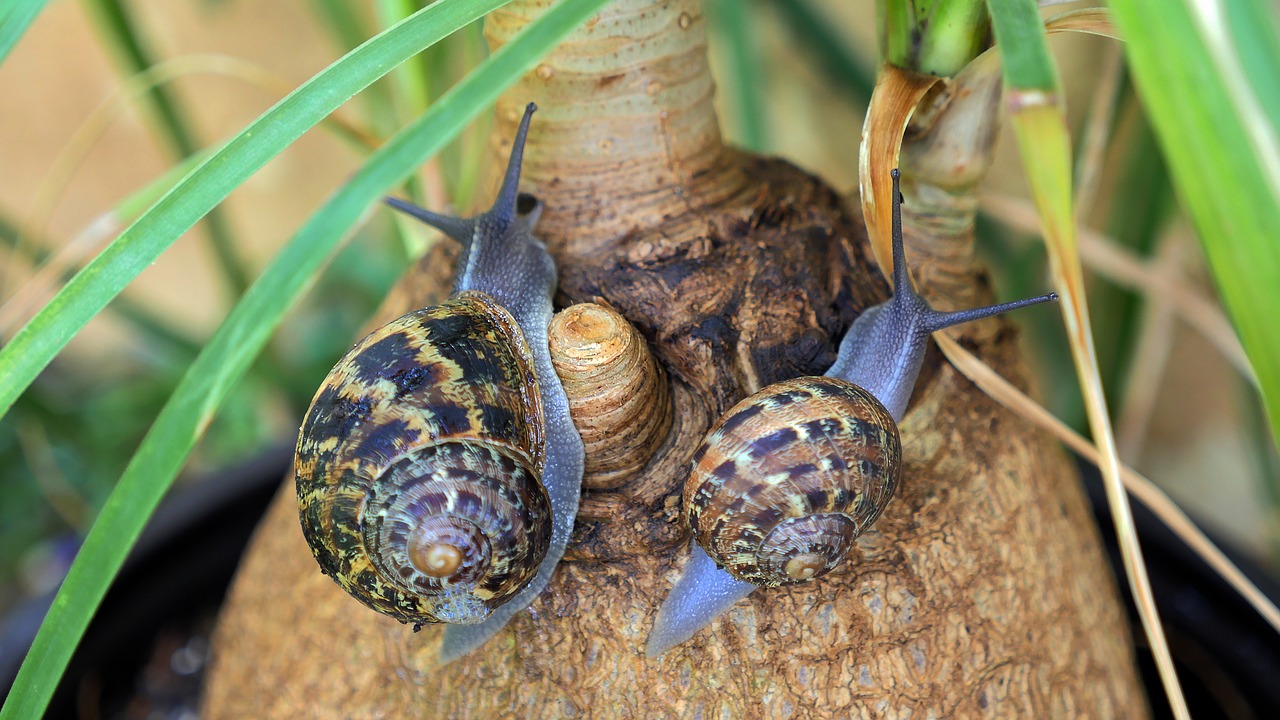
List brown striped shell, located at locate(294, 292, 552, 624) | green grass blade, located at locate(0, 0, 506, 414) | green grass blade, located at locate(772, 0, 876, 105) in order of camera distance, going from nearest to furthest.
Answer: green grass blade, located at locate(0, 0, 506, 414) < brown striped shell, located at locate(294, 292, 552, 624) < green grass blade, located at locate(772, 0, 876, 105)

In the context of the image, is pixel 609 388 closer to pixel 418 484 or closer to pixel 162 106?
pixel 418 484

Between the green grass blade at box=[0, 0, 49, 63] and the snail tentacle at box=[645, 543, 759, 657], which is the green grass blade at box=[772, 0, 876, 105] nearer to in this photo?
the snail tentacle at box=[645, 543, 759, 657]

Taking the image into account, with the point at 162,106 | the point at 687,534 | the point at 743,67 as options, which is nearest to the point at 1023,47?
the point at 687,534

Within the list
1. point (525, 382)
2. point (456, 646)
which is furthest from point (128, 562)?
point (525, 382)

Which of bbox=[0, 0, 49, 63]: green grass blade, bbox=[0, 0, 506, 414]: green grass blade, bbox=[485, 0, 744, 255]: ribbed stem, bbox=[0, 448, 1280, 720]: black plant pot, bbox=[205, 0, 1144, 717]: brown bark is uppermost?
bbox=[0, 0, 49, 63]: green grass blade

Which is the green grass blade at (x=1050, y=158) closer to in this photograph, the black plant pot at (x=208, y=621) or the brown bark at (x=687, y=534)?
the brown bark at (x=687, y=534)

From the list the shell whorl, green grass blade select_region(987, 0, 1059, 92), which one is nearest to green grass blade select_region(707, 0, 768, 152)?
the shell whorl
